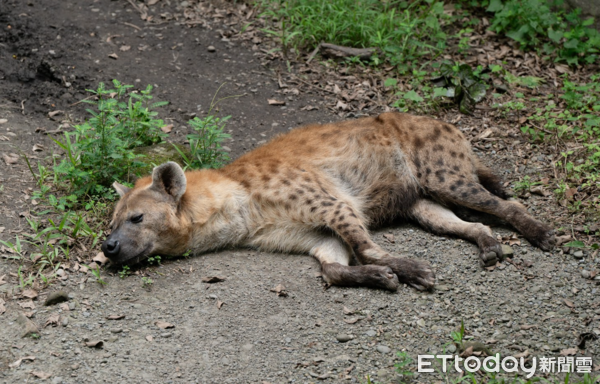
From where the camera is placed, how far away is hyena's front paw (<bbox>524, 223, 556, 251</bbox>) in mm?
4016

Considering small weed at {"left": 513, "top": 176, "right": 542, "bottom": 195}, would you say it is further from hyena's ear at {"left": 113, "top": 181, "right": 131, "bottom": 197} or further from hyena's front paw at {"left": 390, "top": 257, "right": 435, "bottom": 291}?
hyena's ear at {"left": 113, "top": 181, "right": 131, "bottom": 197}

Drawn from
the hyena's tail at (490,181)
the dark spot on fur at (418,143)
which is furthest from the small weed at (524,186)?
the dark spot on fur at (418,143)

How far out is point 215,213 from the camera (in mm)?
4270

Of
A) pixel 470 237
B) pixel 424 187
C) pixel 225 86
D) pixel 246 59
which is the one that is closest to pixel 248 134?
pixel 225 86

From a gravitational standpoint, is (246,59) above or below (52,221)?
above

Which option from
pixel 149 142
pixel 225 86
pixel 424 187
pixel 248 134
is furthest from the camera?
pixel 225 86

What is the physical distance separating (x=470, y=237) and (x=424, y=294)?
0.69 m

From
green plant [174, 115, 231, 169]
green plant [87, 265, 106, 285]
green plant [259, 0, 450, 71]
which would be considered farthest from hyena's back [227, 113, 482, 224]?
green plant [259, 0, 450, 71]

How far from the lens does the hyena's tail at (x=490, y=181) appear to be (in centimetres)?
457

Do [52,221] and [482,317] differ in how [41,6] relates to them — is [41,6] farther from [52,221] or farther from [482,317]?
[482,317]

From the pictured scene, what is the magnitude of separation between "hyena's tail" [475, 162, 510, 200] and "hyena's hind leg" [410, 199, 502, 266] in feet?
1.19

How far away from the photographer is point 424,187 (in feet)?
14.9

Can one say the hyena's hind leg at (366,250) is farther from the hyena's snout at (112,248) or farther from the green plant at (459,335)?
the hyena's snout at (112,248)

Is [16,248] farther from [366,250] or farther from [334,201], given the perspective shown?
[366,250]
